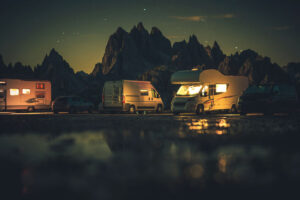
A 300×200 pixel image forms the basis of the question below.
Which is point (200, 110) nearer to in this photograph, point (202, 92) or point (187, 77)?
point (202, 92)

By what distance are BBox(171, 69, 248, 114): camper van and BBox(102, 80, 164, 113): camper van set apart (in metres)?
3.15

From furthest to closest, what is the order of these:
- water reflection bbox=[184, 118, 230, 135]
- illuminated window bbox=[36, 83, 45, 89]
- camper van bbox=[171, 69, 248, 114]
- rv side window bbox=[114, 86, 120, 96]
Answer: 1. illuminated window bbox=[36, 83, 45, 89]
2. rv side window bbox=[114, 86, 120, 96]
3. camper van bbox=[171, 69, 248, 114]
4. water reflection bbox=[184, 118, 230, 135]

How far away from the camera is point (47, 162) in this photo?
8.41m

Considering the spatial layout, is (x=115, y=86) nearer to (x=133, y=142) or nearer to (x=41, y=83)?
(x=41, y=83)

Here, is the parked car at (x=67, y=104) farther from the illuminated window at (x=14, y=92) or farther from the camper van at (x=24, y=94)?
the illuminated window at (x=14, y=92)

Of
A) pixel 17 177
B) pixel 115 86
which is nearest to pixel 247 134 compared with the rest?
pixel 17 177

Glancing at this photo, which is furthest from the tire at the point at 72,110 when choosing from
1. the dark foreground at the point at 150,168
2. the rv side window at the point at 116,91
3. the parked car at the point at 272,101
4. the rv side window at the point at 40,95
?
the dark foreground at the point at 150,168

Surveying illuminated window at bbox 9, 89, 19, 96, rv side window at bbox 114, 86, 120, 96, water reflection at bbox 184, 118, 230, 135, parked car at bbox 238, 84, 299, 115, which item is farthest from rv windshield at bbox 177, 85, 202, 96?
illuminated window at bbox 9, 89, 19, 96

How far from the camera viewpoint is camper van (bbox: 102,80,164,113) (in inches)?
1126

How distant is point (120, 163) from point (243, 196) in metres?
3.34

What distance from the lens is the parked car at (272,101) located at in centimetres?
2536

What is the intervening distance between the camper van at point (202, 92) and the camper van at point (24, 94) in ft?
47.1

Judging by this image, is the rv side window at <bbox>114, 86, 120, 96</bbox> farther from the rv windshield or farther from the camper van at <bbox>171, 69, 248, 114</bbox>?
the rv windshield

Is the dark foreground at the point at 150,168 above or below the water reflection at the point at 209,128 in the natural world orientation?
below
